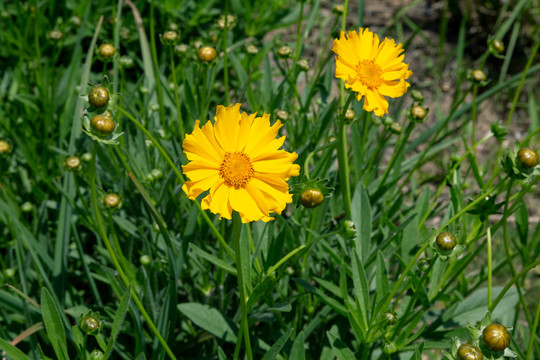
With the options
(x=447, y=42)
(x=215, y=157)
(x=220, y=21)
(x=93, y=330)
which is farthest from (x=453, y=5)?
(x=93, y=330)

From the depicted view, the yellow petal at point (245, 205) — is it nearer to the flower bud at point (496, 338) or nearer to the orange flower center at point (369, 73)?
the orange flower center at point (369, 73)

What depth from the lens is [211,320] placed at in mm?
1402

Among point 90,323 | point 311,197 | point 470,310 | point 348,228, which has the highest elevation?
point 311,197

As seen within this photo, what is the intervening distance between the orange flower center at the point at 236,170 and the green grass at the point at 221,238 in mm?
108

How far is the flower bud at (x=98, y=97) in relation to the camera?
39.8 inches

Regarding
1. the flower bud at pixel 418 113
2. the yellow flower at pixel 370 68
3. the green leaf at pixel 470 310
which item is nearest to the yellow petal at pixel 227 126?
the yellow flower at pixel 370 68

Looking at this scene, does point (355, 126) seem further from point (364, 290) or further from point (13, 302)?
point (13, 302)

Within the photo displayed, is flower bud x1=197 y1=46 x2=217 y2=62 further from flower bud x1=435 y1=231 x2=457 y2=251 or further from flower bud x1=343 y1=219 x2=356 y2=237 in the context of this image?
flower bud x1=435 y1=231 x2=457 y2=251

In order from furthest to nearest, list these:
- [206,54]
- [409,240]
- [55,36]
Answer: [55,36]
[409,240]
[206,54]

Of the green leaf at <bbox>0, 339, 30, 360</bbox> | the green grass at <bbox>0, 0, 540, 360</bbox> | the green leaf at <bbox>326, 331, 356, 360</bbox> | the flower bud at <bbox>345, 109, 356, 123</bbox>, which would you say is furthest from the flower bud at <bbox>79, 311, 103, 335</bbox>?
the flower bud at <bbox>345, 109, 356, 123</bbox>

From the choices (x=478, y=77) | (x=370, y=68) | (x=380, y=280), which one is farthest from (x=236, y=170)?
(x=478, y=77)

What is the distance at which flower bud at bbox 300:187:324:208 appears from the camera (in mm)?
1062

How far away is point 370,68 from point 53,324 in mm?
829

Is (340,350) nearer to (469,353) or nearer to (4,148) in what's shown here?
(469,353)
